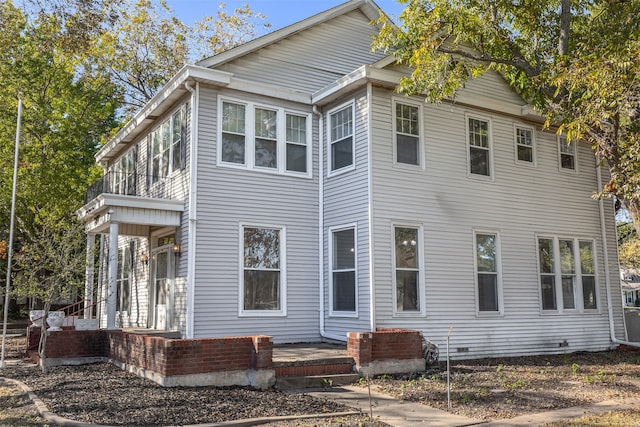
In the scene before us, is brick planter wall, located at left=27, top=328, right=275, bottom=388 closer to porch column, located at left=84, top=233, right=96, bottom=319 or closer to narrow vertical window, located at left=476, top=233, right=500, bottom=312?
porch column, located at left=84, top=233, right=96, bottom=319

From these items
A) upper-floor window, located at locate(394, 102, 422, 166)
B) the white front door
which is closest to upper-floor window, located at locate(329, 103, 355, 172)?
upper-floor window, located at locate(394, 102, 422, 166)

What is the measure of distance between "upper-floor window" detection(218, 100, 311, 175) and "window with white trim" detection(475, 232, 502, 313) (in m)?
4.37

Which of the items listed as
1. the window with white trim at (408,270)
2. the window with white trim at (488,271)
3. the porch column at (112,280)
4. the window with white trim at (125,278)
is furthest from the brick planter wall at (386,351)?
the window with white trim at (125,278)

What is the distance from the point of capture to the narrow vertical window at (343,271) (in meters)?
11.8

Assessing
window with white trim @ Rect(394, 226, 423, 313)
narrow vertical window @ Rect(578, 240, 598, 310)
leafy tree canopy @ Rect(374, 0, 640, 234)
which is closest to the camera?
leafy tree canopy @ Rect(374, 0, 640, 234)

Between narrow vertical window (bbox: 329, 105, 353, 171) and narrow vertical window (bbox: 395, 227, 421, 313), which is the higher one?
narrow vertical window (bbox: 329, 105, 353, 171)

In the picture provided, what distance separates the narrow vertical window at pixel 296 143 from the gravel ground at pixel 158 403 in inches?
231

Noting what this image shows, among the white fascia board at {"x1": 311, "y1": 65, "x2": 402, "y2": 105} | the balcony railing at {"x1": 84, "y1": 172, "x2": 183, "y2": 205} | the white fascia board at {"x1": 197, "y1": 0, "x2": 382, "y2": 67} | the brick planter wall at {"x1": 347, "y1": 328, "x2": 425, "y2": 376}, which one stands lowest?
the brick planter wall at {"x1": 347, "y1": 328, "x2": 425, "y2": 376}

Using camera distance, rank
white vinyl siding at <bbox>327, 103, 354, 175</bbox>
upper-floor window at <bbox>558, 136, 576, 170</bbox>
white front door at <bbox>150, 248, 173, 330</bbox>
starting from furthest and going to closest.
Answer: upper-floor window at <bbox>558, 136, 576, 170</bbox> → white front door at <bbox>150, 248, 173, 330</bbox> → white vinyl siding at <bbox>327, 103, 354, 175</bbox>

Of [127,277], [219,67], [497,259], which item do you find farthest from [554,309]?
[127,277]

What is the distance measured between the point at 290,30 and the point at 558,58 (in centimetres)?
611

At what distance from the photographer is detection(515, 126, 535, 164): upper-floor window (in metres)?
14.0

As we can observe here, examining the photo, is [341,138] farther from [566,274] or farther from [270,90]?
[566,274]

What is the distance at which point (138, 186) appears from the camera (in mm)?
15836
